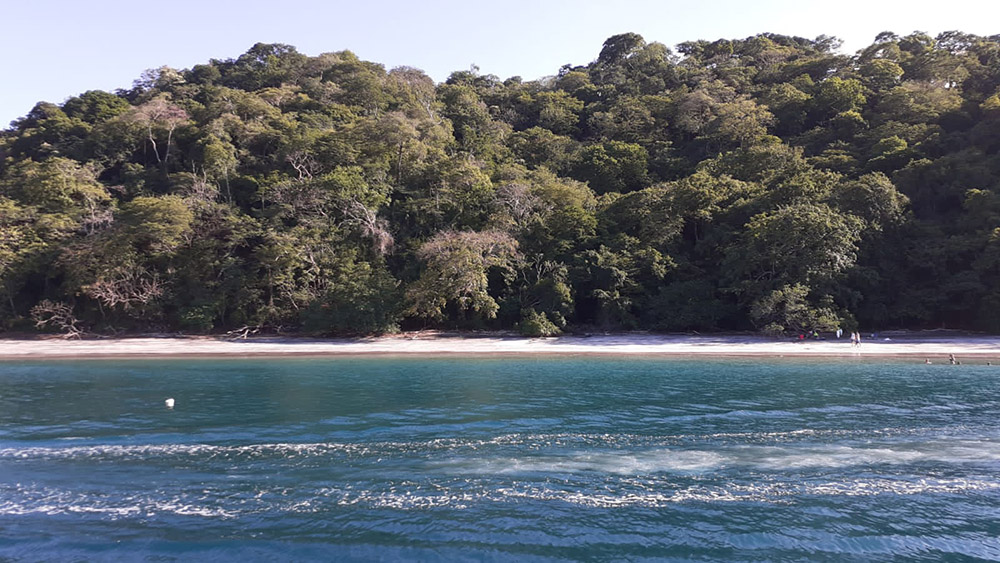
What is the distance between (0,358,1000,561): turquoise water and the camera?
7.29 metres

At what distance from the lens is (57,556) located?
6.96m

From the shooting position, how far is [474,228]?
35.0 m

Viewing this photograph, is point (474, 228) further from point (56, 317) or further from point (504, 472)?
point (504, 472)

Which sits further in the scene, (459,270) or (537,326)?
(537,326)

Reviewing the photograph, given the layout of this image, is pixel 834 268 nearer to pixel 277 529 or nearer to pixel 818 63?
pixel 277 529

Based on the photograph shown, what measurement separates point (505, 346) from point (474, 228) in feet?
32.0

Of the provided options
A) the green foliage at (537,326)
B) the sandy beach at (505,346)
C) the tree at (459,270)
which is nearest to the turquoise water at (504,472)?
the sandy beach at (505,346)

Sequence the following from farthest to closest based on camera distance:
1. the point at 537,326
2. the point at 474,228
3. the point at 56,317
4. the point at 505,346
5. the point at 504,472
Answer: the point at 474,228
the point at 56,317
the point at 537,326
the point at 505,346
the point at 504,472

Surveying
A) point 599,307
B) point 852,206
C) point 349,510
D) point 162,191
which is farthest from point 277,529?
point 162,191

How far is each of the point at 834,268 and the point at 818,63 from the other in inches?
1579

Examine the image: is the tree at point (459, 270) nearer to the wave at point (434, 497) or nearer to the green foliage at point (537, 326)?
the green foliage at point (537, 326)

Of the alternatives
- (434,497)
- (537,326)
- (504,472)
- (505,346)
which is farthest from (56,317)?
(504,472)

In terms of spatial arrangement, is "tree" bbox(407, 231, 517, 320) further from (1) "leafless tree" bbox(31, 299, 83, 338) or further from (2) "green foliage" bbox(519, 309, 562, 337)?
(1) "leafless tree" bbox(31, 299, 83, 338)

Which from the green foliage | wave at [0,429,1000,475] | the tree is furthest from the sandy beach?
wave at [0,429,1000,475]
